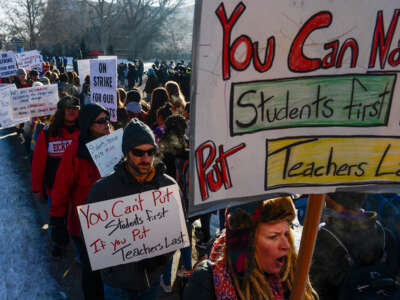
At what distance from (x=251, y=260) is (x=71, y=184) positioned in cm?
188

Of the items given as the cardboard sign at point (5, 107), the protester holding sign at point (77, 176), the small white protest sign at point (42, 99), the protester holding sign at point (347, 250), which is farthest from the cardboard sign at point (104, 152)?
the cardboard sign at point (5, 107)

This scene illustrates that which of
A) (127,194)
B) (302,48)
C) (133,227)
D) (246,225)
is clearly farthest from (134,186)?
(302,48)

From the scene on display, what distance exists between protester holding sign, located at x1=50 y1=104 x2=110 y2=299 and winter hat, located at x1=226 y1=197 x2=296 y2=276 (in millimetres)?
1499

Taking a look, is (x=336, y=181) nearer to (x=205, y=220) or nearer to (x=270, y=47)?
(x=270, y=47)

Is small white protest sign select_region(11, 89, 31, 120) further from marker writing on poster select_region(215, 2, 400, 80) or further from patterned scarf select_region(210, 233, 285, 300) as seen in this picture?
marker writing on poster select_region(215, 2, 400, 80)

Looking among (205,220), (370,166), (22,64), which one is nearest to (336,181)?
(370,166)

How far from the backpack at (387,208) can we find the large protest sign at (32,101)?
4.82 metres

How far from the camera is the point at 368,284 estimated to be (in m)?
1.73

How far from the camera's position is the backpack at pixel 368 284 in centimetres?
169

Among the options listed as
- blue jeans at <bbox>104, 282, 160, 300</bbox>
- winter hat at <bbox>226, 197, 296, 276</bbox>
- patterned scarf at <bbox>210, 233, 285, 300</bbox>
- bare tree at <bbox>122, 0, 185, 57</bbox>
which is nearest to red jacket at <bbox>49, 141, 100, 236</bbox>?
blue jeans at <bbox>104, 282, 160, 300</bbox>

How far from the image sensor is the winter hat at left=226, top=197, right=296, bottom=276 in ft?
5.13

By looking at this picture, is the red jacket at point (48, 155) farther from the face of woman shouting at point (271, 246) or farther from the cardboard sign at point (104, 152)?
the face of woman shouting at point (271, 246)

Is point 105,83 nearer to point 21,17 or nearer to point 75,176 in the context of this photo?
point 75,176

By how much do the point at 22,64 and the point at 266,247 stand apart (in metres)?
11.3
